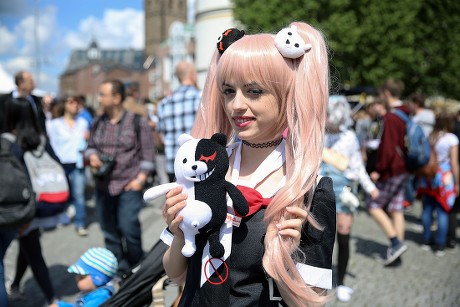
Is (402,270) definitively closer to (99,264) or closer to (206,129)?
(99,264)

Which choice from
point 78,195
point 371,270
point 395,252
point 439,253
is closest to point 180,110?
point 371,270

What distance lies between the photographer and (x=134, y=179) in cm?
442

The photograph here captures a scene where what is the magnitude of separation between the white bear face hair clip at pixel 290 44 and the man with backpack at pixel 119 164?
3075 mm

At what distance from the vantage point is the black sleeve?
1.53 m

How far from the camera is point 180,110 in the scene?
4.82 metres

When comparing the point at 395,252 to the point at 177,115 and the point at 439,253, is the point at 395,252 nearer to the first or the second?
the point at 439,253

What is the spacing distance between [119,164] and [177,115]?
2.75ft

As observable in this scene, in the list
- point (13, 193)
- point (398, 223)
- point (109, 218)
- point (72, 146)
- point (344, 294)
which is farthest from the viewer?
point (72, 146)

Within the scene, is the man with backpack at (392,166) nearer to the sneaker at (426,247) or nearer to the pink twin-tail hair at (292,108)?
the sneaker at (426,247)

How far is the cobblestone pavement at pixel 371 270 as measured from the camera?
433cm

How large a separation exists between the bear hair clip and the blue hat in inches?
72.8

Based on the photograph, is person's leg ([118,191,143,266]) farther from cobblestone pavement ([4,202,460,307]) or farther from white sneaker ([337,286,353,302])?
white sneaker ([337,286,353,302])

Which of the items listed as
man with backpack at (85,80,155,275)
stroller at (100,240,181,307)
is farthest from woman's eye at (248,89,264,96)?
man with backpack at (85,80,155,275)

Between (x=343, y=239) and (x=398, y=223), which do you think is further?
(x=398, y=223)
